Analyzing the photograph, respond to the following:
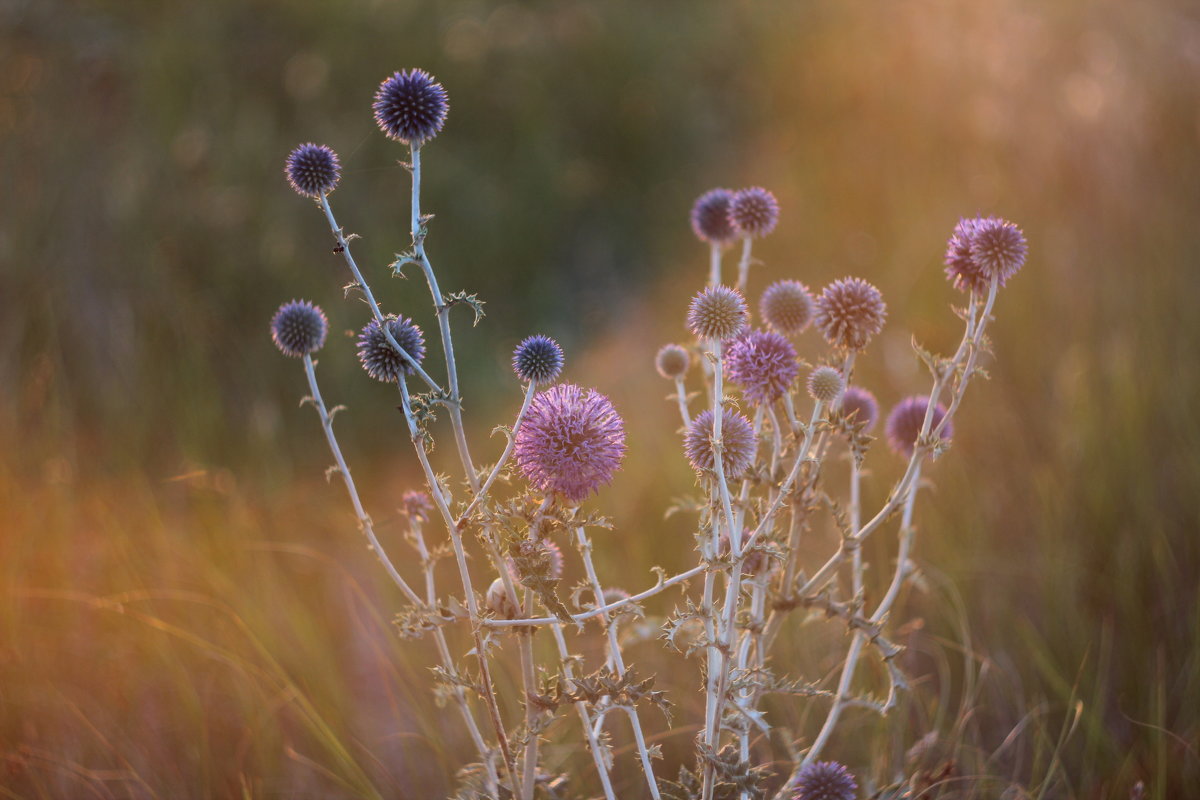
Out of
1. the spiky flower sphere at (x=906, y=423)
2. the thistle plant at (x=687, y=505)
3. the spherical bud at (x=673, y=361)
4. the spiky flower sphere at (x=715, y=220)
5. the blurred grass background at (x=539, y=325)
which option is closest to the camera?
the thistle plant at (x=687, y=505)

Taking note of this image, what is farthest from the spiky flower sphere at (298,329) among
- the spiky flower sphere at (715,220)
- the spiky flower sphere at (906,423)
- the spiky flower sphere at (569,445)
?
the spiky flower sphere at (906,423)

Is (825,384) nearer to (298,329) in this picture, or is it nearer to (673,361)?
(673,361)

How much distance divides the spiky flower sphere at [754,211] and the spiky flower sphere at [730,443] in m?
0.68

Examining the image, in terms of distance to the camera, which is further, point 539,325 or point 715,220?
point 539,325

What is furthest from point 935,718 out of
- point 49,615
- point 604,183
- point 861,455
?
point 604,183

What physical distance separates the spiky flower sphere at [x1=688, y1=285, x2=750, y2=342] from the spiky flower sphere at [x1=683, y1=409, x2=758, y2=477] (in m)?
0.19

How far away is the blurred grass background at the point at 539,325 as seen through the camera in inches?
134

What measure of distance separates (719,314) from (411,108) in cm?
87

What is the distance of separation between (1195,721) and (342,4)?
24.0ft

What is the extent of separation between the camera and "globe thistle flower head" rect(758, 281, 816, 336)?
271cm

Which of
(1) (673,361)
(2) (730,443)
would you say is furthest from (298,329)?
(2) (730,443)

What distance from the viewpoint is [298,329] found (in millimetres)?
2426

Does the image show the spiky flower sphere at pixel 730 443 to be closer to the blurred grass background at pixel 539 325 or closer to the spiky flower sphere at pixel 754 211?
the spiky flower sphere at pixel 754 211

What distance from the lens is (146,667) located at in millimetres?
3699
